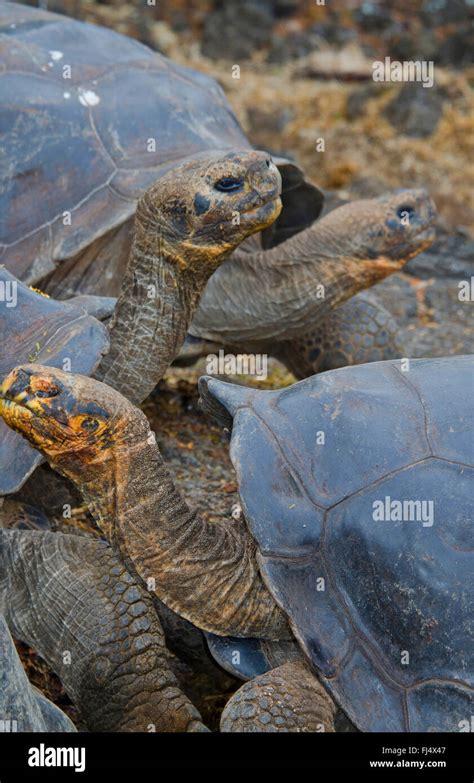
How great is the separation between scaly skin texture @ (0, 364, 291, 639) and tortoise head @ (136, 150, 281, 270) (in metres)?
0.82

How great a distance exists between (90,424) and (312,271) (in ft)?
6.06

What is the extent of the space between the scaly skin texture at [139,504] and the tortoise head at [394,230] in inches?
59.8

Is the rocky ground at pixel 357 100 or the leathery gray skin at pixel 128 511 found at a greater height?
the rocky ground at pixel 357 100

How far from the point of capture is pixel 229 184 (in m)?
3.37

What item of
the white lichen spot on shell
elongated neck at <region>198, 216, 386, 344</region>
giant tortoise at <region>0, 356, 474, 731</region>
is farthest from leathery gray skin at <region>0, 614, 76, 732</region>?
the white lichen spot on shell

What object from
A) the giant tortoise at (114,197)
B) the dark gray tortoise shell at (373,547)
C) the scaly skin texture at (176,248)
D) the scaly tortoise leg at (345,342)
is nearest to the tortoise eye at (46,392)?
the dark gray tortoise shell at (373,547)

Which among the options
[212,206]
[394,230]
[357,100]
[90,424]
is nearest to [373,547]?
[90,424]

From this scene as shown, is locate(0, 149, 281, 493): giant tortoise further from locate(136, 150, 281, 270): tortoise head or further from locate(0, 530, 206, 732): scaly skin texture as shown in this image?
locate(0, 530, 206, 732): scaly skin texture

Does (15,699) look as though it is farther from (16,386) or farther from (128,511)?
(16,386)

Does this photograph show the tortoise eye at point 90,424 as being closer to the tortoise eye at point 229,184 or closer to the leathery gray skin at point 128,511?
the leathery gray skin at point 128,511

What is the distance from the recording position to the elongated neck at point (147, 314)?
3.57 meters

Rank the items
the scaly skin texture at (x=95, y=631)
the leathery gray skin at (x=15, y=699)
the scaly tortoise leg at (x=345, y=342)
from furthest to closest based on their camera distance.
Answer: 1. the scaly tortoise leg at (x=345, y=342)
2. the scaly skin texture at (x=95, y=631)
3. the leathery gray skin at (x=15, y=699)
